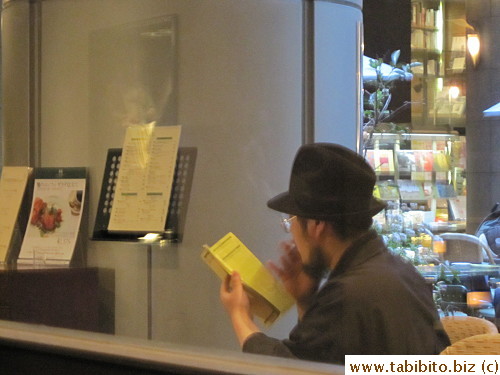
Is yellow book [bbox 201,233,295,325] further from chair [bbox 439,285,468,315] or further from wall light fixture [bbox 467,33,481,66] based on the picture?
wall light fixture [bbox 467,33,481,66]

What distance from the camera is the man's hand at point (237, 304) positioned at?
2.05m

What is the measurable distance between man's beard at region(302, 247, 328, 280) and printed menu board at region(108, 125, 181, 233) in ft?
3.04

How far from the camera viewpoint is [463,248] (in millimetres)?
3053

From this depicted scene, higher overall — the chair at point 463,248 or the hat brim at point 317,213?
the hat brim at point 317,213

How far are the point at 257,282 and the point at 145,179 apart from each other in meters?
0.96

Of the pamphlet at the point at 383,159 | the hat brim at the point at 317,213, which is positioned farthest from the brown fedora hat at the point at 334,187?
the pamphlet at the point at 383,159

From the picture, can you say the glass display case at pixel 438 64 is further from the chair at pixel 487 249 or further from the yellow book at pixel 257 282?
the yellow book at pixel 257 282

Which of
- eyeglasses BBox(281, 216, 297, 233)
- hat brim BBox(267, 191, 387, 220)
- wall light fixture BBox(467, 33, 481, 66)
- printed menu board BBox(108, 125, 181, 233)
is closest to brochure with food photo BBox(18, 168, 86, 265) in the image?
printed menu board BBox(108, 125, 181, 233)

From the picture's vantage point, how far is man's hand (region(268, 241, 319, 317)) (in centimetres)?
204

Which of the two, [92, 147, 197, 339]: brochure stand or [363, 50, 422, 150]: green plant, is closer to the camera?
[363, 50, 422, 150]: green plant

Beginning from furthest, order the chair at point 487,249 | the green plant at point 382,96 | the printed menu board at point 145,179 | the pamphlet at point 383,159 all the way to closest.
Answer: the chair at point 487,249
the printed menu board at point 145,179
the green plant at point 382,96
the pamphlet at point 383,159

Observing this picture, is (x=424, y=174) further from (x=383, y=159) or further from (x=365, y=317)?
(x=365, y=317)

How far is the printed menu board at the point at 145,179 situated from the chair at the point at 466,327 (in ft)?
3.42

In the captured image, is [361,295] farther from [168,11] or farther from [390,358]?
[168,11]
